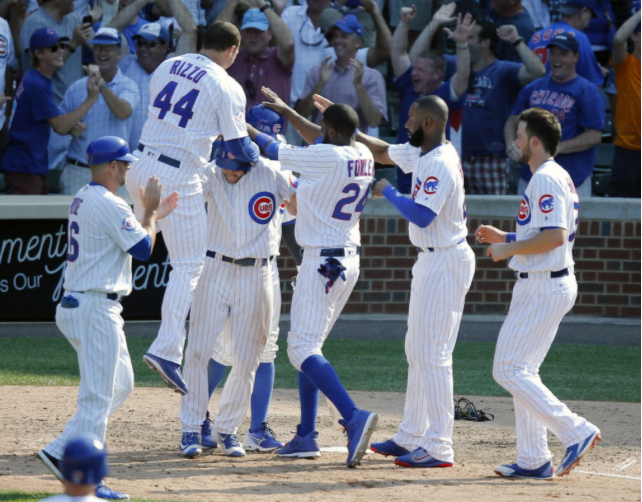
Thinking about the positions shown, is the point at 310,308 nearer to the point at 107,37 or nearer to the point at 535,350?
the point at 535,350

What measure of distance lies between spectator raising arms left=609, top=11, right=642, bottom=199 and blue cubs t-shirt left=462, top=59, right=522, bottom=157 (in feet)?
3.94

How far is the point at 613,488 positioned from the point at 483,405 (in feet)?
8.53

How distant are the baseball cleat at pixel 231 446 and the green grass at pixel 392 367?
99.6 inches

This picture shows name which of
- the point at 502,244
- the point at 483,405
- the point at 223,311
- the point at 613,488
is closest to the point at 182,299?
the point at 223,311

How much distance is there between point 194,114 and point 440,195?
5.11 ft

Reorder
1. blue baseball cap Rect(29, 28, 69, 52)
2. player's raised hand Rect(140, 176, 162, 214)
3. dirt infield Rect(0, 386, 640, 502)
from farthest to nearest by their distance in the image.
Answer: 1. blue baseball cap Rect(29, 28, 69, 52)
2. dirt infield Rect(0, 386, 640, 502)
3. player's raised hand Rect(140, 176, 162, 214)

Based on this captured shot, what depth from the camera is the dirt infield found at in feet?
17.3

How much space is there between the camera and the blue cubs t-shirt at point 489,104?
1163 centimetres

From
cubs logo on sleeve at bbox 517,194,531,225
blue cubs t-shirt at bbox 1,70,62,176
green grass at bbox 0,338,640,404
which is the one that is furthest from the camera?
blue cubs t-shirt at bbox 1,70,62,176

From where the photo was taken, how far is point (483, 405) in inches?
321

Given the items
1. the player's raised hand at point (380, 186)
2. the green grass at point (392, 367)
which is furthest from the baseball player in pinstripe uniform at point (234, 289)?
the green grass at point (392, 367)

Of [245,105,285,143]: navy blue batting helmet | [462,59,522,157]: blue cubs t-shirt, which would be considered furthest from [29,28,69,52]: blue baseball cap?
[245,105,285,143]: navy blue batting helmet

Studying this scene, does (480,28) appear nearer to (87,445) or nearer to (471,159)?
(471,159)

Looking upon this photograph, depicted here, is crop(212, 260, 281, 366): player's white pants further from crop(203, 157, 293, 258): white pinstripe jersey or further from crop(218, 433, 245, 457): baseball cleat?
crop(218, 433, 245, 457): baseball cleat
